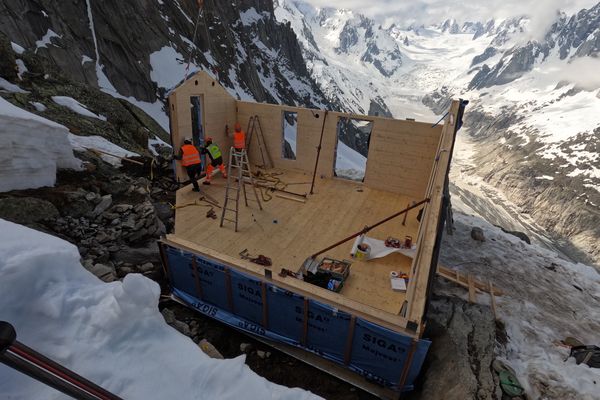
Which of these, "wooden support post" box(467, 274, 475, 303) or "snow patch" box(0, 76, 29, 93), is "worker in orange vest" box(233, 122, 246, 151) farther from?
"wooden support post" box(467, 274, 475, 303)

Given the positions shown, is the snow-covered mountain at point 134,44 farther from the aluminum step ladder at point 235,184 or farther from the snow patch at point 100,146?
the aluminum step ladder at point 235,184

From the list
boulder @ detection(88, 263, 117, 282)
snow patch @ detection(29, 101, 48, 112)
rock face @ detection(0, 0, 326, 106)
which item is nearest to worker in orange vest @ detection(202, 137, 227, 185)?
snow patch @ detection(29, 101, 48, 112)

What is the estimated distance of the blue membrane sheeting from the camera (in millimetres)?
6680

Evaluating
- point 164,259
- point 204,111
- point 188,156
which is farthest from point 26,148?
point 204,111

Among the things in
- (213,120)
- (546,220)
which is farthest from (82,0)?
(546,220)

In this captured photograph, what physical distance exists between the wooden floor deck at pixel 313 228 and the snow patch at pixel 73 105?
22.9ft

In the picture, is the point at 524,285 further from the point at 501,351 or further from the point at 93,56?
the point at 93,56

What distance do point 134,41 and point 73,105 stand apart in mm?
30529

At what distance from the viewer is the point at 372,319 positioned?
659 centimetres

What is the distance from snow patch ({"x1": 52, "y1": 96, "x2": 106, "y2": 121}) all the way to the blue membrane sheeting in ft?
34.9

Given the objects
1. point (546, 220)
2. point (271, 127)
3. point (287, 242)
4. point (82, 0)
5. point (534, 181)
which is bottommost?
point (546, 220)

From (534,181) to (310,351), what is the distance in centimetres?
18891

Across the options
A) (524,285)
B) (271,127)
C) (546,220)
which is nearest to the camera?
(524,285)

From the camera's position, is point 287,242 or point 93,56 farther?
point 93,56
